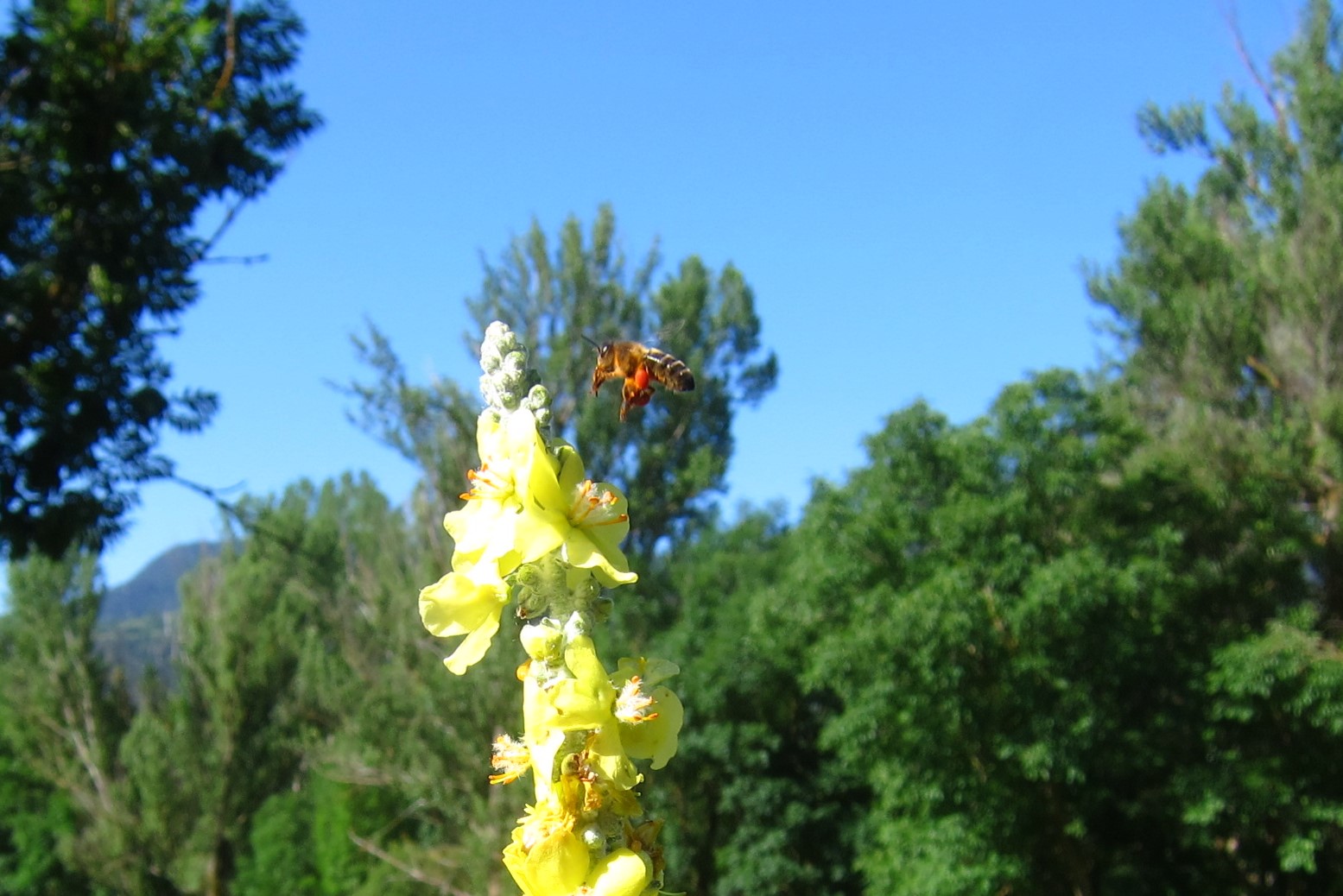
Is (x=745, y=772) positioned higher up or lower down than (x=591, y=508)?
higher up

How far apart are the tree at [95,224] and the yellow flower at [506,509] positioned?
16.6 feet

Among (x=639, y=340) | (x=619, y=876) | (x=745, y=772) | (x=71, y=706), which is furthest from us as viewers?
(x=71, y=706)

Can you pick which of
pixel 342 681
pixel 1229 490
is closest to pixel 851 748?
pixel 1229 490

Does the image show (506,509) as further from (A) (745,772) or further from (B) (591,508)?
(A) (745,772)

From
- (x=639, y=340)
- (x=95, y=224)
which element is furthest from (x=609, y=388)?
(x=95, y=224)

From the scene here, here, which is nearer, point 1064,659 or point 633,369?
point 633,369

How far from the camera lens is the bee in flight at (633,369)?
2.42 meters

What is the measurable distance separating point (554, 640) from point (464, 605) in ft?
0.53

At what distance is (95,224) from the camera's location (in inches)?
235

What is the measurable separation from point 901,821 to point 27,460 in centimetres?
1225

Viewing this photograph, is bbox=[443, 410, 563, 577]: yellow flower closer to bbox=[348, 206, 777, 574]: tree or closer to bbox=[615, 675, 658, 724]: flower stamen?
bbox=[615, 675, 658, 724]: flower stamen

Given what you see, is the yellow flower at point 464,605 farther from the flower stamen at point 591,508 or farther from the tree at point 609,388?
the tree at point 609,388

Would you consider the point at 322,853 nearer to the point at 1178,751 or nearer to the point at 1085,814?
the point at 1085,814

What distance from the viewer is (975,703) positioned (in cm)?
1390
